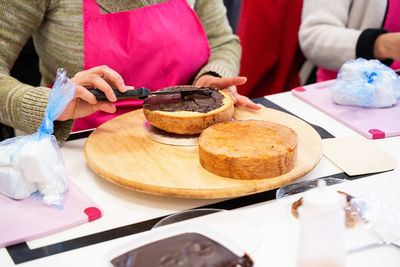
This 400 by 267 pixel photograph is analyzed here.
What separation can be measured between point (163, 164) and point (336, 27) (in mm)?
1281

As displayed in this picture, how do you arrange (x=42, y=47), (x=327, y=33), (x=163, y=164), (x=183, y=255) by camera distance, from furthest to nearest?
(x=327, y=33) < (x=42, y=47) < (x=163, y=164) < (x=183, y=255)

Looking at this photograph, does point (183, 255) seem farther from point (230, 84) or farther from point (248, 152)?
point (230, 84)

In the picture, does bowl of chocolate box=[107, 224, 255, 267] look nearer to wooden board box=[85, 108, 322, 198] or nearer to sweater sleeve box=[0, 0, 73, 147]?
wooden board box=[85, 108, 322, 198]

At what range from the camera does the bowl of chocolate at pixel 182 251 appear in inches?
28.7

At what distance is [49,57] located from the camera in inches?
58.7

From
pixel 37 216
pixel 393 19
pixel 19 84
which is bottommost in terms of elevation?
pixel 37 216

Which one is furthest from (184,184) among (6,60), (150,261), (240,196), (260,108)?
(6,60)

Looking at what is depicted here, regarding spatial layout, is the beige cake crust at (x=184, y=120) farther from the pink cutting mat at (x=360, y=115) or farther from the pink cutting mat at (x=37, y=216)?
the pink cutting mat at (x=360, y=115)

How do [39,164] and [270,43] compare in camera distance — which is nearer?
[39,164]

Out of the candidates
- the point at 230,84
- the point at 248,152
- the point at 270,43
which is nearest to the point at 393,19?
the point at 270,43

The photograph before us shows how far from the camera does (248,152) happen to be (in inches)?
37.8

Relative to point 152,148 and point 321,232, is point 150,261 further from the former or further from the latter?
point 152,148

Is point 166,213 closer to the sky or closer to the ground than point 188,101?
closer to the ground

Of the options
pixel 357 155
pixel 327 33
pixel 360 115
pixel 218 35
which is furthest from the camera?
pixel 327 33
